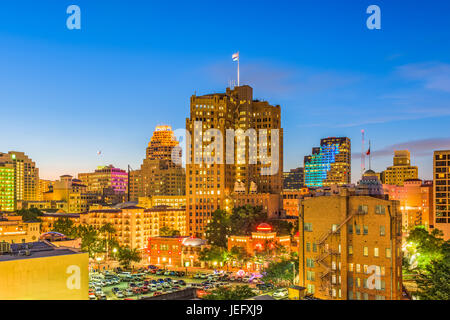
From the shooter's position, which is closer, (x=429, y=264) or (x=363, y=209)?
(x=363, y=209)

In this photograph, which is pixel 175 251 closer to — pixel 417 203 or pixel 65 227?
pixel 65 227

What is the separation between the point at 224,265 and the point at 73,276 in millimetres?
69185

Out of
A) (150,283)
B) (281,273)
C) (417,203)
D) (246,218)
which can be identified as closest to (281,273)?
(281,273)

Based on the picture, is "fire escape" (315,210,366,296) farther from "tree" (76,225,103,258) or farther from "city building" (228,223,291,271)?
"tree" (76,225,103,258)

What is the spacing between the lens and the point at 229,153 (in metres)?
137

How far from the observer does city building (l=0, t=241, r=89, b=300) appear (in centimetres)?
2375

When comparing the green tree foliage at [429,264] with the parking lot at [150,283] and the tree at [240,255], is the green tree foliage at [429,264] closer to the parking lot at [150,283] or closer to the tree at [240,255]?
the parking lot at [150,283]

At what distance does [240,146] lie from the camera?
467ft

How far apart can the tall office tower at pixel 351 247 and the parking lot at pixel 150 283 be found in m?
12.5

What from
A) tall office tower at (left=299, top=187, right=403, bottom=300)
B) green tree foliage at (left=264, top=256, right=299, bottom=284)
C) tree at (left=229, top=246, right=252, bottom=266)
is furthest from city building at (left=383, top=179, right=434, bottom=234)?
tall office tower at (left=299, top=187, right=403, bottom=300)

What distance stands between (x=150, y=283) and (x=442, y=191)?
7281cm

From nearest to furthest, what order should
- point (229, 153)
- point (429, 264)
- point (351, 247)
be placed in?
point (351, 247) < point (429, 264) < point (229, 153)
